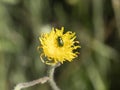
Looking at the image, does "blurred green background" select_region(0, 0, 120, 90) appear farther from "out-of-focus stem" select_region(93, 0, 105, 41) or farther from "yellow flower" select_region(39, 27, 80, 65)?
"yellow flower" select_region(39, 27, 80, 65)

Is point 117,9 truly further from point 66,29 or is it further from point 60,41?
point 60,41

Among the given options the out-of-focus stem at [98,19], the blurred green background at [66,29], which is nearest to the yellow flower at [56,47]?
the blurred green background at [66,29]

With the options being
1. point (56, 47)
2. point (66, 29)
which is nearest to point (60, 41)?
point (56, 47)

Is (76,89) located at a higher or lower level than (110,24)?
lower

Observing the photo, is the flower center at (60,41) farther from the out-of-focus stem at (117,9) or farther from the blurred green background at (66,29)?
the out-of-focus stem at (117,9)

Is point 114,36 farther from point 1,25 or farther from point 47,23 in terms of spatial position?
point 1,25

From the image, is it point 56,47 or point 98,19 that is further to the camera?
point 98,19

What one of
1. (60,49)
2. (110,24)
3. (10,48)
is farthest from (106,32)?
(60,49)

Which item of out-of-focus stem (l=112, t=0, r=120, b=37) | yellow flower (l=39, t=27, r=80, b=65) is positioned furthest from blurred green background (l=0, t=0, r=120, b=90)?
yellow flower (l=39, t=27, r=80, b=65)
